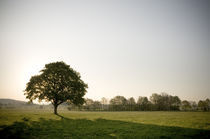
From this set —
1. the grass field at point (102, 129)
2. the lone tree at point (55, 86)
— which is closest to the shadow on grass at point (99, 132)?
the grass field at point (102, 129)

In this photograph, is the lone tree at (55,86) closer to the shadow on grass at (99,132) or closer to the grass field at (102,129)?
the grass field at (102,129)

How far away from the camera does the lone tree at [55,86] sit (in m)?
32.7

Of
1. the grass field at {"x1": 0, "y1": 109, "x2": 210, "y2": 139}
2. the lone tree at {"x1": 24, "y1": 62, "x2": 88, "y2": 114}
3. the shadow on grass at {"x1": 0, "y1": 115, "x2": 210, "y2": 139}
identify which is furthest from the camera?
the lone tree at {"x1": 24, "y1": 62, "x2": 88, "y2": 114}

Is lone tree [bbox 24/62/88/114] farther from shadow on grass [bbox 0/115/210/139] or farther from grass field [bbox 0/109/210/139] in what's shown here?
shadow on grass [bbox 0/115/210/139]

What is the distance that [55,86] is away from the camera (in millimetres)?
33781

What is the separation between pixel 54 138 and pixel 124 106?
8705 cm

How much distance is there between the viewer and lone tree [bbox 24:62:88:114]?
107ft

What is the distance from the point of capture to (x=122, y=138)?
36.1 ft

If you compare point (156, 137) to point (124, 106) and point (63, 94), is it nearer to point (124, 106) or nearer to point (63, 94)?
point (63, 94)

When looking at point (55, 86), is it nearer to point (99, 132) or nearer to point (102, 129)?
point (102, 129)

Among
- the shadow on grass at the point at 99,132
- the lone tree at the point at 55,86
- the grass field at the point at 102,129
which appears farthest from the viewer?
the lone tree at the point at 55,86

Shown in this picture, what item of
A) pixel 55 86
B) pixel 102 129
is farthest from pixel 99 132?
pixel 55 86

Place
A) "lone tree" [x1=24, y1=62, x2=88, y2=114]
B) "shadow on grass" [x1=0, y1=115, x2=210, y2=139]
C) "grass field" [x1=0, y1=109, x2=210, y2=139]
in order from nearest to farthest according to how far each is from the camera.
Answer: "shadow on grass" [x1=0, y1=115, x2=210, y2=139]
"grass field" [x1=0, y1=109, x2=210, y2=139]
"lone tree" [x1=24, y1=62, x2=88, y2=114]

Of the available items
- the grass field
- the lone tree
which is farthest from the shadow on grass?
the lone tree
